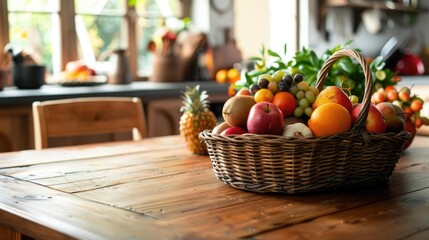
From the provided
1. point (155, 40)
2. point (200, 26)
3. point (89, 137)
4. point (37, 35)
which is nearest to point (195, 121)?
point (89, 137)

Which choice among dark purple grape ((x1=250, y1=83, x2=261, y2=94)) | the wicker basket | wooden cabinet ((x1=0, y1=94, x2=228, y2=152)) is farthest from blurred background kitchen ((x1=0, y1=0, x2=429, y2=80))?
the wicker basket

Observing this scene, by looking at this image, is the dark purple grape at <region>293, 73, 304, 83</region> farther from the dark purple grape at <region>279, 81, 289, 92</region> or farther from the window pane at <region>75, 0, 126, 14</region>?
the window pane at <region>75, 0, 126, 14</region>

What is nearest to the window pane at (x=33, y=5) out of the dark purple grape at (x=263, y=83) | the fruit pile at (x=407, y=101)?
the fruit pile at (x=407, y=101)

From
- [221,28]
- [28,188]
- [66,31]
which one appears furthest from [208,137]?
[221,28]

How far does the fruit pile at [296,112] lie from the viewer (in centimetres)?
111

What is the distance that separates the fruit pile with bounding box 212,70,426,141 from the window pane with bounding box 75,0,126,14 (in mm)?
2406

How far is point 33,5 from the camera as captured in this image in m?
3.28

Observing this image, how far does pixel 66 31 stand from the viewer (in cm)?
339

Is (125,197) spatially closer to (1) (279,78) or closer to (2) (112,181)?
(2) (112,181)

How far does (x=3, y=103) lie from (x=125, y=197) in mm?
1578

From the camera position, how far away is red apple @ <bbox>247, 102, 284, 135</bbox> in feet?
3.64

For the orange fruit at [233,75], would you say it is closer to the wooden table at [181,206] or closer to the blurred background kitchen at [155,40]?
the blurred background kitchen at [155,40]

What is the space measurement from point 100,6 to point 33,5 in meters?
0.41

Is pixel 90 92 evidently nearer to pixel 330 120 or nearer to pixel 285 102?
pixel 285 102
